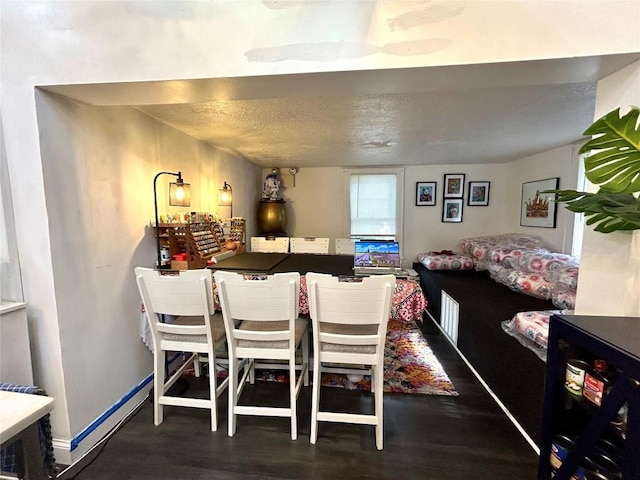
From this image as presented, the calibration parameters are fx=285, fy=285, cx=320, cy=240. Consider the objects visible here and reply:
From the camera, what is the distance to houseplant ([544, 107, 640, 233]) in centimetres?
93

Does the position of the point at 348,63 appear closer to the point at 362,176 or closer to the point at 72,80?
the point at 72,80

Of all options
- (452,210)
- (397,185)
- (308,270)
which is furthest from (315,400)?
(452,210)

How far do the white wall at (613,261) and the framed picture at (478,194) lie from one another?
360 cm

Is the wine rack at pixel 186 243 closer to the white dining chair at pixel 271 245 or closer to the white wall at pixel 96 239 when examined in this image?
the white wall at pixel 96 239

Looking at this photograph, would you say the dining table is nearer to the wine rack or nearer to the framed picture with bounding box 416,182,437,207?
the wine rack

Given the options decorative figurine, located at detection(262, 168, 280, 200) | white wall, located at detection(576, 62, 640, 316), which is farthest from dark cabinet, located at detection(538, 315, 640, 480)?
decorative figurine, located at detection(262, 168, 280, 200)

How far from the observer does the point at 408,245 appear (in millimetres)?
4895

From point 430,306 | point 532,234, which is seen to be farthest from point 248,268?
point 532,234

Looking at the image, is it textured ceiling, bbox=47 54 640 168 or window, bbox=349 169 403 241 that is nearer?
textured ceiling, bbox=47 54 640 168

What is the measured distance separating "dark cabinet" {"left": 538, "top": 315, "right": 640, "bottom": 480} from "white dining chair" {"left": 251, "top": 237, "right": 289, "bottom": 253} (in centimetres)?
292

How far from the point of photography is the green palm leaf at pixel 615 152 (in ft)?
3.02

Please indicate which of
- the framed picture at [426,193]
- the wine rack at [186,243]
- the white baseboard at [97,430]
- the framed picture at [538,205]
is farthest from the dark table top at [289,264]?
the framed picture at [538,205]

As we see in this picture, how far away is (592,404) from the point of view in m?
1.02

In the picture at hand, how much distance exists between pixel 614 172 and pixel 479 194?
3.97m
